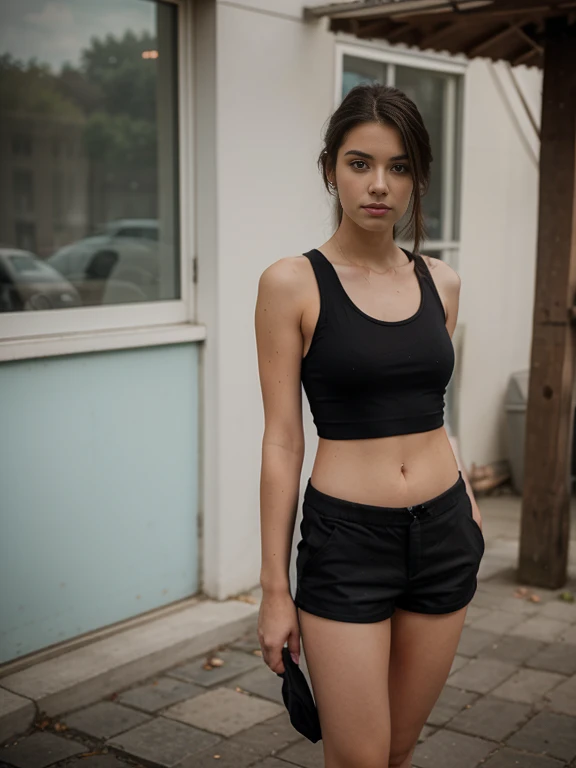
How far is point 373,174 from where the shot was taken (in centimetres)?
240

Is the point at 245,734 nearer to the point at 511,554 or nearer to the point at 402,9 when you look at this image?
the point at 511,554

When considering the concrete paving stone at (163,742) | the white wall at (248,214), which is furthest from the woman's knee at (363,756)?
the white wall at (248,214)

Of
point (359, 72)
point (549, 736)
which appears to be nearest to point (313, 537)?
point (549, 736)

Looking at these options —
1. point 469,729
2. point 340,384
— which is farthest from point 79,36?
point 469,729

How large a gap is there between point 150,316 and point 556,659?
8.53ft

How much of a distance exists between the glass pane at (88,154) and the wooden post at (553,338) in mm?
1987

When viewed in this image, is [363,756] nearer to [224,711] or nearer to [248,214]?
[224,711]

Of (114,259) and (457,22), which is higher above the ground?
(457,22)

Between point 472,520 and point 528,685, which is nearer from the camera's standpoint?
point 472,520

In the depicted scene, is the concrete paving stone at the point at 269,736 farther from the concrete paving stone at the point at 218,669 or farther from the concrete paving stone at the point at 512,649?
the concrete paving stone at the point at 512,649

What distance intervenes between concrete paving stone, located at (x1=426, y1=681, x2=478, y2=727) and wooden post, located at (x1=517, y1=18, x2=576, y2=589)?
155 cm

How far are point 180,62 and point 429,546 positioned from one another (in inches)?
139

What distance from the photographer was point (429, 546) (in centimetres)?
242

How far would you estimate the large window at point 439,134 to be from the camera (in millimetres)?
7168
